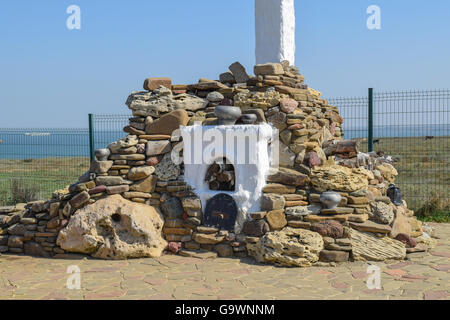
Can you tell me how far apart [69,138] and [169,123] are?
3.61 metres

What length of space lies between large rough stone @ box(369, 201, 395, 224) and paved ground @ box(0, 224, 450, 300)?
63 centimetres

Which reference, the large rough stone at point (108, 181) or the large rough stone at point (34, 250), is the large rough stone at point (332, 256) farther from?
the large rough stone at point (34, 250)

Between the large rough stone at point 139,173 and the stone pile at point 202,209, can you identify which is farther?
the large rough stone at point 139,173

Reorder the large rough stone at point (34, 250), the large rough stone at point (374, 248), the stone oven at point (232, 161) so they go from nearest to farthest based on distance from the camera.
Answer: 1. the large rough stone at point (374, 248)
2. the stone oven at point (232, 161)
3. the large rough stone at point (34, 250)

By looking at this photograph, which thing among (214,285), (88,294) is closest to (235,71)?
(214,285)

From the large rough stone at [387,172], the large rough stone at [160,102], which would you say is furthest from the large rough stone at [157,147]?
the large rough stone at [387,172]

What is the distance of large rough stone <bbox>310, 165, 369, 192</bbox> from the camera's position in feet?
20.9

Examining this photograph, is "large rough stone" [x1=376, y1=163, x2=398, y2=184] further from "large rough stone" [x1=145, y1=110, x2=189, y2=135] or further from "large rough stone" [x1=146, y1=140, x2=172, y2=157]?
"large rough stone" [x1=146, y1=140, x2=172, y2=157]

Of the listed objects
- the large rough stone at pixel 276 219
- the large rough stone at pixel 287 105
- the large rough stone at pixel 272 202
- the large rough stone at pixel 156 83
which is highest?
the large rough stone at pixel 156 83

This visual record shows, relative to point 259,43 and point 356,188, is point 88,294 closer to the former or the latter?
point 356,188

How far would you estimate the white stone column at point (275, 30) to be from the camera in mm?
7801

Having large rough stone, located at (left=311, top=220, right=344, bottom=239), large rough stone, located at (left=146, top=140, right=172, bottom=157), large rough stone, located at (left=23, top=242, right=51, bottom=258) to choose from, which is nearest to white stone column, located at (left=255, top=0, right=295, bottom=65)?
large rough stone, located at (left=146, top=140, right=172, bottom=157)

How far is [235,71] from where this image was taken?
7453 mm

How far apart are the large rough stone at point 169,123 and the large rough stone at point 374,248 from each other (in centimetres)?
296
